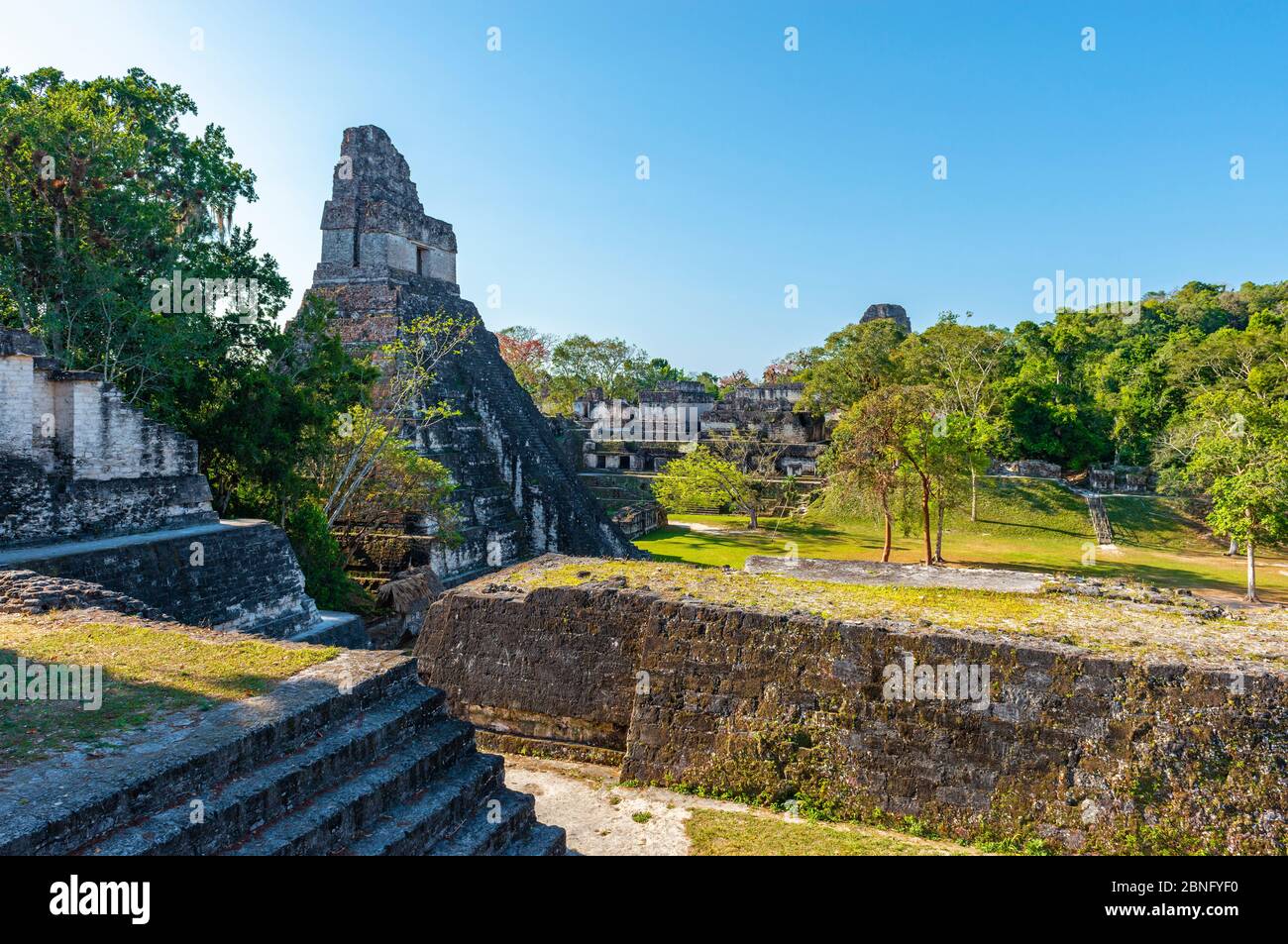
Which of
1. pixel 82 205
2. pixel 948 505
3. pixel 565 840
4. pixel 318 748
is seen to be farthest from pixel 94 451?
pixel 948 505

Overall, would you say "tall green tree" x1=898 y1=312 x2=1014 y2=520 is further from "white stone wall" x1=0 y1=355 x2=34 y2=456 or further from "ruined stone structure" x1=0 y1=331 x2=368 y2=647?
"white stone wall" x1=0 y1=355 x2=34 y2=456

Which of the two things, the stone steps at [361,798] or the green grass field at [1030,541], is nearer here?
the stone steps at [361,798]

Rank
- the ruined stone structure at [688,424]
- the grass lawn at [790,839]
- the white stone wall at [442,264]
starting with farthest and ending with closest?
the ruined stone structure at [688,424], the white stone wall at [442,264], the grass lawn at [790,839]

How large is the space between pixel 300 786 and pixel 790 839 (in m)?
3.31

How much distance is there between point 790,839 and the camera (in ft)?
18.1

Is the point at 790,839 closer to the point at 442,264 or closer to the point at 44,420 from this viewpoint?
the point at 44,420

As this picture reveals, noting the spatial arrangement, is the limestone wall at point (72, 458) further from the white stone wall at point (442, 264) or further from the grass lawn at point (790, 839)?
the white stone wall at point (442, 264)

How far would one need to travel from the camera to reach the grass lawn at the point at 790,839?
5.35 m

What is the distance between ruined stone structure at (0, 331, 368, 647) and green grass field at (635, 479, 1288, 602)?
1177cm

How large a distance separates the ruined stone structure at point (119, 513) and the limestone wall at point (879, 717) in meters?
2.91

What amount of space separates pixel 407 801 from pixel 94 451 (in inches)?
243

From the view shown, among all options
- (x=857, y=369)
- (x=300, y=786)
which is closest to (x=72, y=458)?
(x=300, y=786)

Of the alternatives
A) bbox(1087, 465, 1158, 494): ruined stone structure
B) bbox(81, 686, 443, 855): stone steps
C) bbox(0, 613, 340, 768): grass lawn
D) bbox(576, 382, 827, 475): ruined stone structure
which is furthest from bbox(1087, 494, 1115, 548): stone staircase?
bbox(0, 613, 340, 768): grass lawn

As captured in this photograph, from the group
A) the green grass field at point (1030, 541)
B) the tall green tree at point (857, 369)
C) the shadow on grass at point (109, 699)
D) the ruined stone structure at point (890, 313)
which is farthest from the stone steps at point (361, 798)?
the ruined stone structure at point (890, 313)
